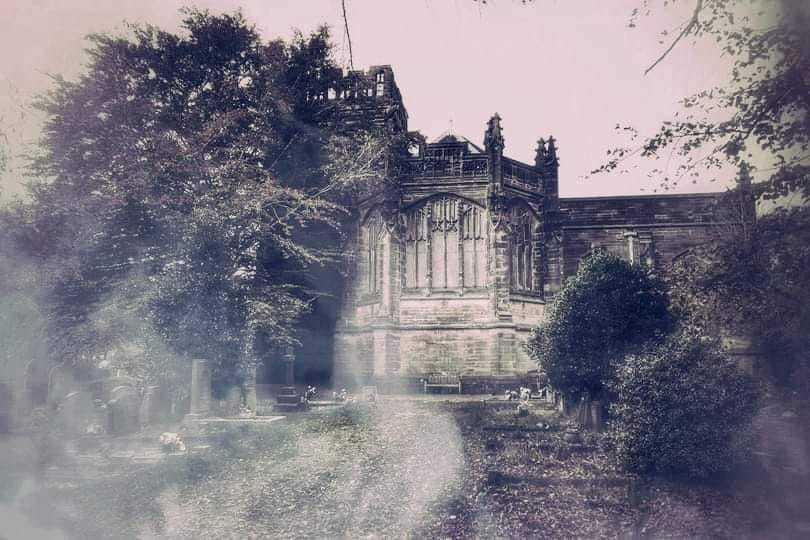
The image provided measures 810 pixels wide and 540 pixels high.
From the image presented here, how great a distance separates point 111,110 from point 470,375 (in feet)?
52.8

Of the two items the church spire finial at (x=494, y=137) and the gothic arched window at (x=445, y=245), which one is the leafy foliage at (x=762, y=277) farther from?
the church spire finial at (x=494, y=137)

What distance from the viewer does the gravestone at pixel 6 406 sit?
13.3 m

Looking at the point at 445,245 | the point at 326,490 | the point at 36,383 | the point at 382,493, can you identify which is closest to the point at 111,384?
the point at 36,383

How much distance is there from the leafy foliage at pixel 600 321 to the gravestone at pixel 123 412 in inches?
407

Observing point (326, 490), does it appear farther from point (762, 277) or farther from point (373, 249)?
point (373, 249)

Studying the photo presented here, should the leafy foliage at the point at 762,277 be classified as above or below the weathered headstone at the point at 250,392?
above

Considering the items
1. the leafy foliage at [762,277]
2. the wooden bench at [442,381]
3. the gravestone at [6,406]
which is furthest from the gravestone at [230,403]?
the leafy foliage at [762,277]

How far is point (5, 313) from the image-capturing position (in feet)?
51.6

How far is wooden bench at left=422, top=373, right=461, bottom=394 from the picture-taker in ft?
64.6

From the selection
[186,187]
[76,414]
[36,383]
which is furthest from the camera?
[36,383]

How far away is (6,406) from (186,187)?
787 centimetres

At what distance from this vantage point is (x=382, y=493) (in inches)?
300

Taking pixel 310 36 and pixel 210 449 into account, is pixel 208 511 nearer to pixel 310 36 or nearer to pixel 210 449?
pixel 210 449

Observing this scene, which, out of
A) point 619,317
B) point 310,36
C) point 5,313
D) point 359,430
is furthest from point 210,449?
point 310,36
